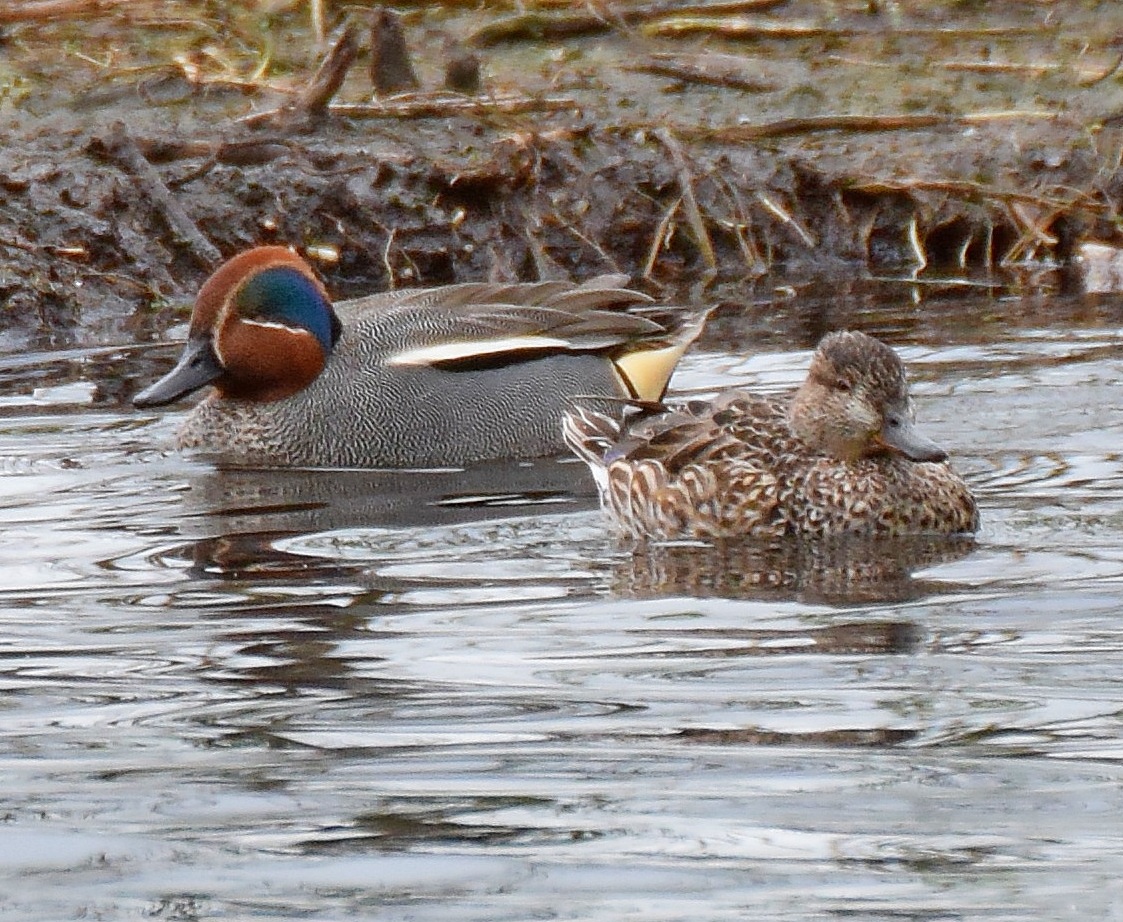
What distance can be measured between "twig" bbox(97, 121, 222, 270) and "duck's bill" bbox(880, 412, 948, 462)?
5.29 meters

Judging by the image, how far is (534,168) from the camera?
39.0ft

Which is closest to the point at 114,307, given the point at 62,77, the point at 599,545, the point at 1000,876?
the point at 62,77

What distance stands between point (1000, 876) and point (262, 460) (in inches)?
207

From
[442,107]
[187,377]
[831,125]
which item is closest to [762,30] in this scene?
[831,125]

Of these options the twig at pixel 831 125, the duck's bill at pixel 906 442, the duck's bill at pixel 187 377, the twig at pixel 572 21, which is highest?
the twig at pixel 572 21

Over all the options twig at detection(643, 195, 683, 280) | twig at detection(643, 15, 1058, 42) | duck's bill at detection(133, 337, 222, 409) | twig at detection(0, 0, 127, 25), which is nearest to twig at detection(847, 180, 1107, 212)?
twig at detection(643, 195, 683, 280)

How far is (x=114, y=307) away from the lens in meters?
11.1

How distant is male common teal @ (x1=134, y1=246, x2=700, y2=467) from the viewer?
8.59 metres

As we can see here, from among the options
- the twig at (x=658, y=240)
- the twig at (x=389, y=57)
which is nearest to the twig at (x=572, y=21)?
the twig at (x=389, y=57)

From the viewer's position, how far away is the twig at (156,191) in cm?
1141

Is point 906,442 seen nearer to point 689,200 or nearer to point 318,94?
point 689,200

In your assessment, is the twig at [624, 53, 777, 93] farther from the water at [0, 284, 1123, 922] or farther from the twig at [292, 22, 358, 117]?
the water at [0, 284, 1123, 922]

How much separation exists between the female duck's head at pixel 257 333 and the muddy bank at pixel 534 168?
185 cm

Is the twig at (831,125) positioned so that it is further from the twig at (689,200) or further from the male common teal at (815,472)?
the male common teal at (815,472)
